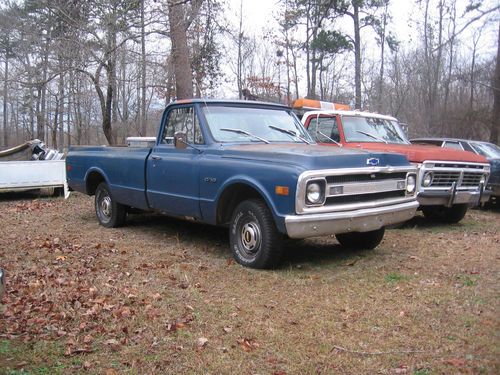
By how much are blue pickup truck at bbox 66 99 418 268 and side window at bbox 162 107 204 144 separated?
0.05 ft

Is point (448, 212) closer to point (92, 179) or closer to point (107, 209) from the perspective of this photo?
point (107, 209)

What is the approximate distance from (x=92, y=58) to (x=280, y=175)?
12.2 meters

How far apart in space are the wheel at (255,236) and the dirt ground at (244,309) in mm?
162

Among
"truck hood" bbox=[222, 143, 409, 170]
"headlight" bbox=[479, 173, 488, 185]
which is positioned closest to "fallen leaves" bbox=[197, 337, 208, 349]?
"truck hood" bbox=[222, 143, 409, 170]

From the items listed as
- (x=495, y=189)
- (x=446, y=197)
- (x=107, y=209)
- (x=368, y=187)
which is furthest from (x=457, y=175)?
(x=107, y=209)

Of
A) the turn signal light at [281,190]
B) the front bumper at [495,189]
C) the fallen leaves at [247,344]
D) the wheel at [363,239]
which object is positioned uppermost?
the turn signal light at [281,190]

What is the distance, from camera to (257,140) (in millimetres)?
6500

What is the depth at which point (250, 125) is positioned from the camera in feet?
Answer: 21.9

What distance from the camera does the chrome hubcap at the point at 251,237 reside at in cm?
559

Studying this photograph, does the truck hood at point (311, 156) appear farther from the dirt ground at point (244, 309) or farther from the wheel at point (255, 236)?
the dirt ground at point (244, 309)

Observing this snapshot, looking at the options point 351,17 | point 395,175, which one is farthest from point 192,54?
point 395,175

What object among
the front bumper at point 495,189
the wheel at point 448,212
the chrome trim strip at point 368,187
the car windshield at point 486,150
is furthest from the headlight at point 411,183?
the car windshield at point 486,150

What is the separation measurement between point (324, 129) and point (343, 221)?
4.03 m

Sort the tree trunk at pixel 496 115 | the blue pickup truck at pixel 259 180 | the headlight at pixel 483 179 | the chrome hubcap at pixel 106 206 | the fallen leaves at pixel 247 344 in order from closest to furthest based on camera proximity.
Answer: the fallen leaves at pixel 247 344, the blue pickup truck at pixel 259 180, the chrome hubcap at pixel 106 206, the headlight at pixel 483 179, the tree trunk at pixel 496 115
